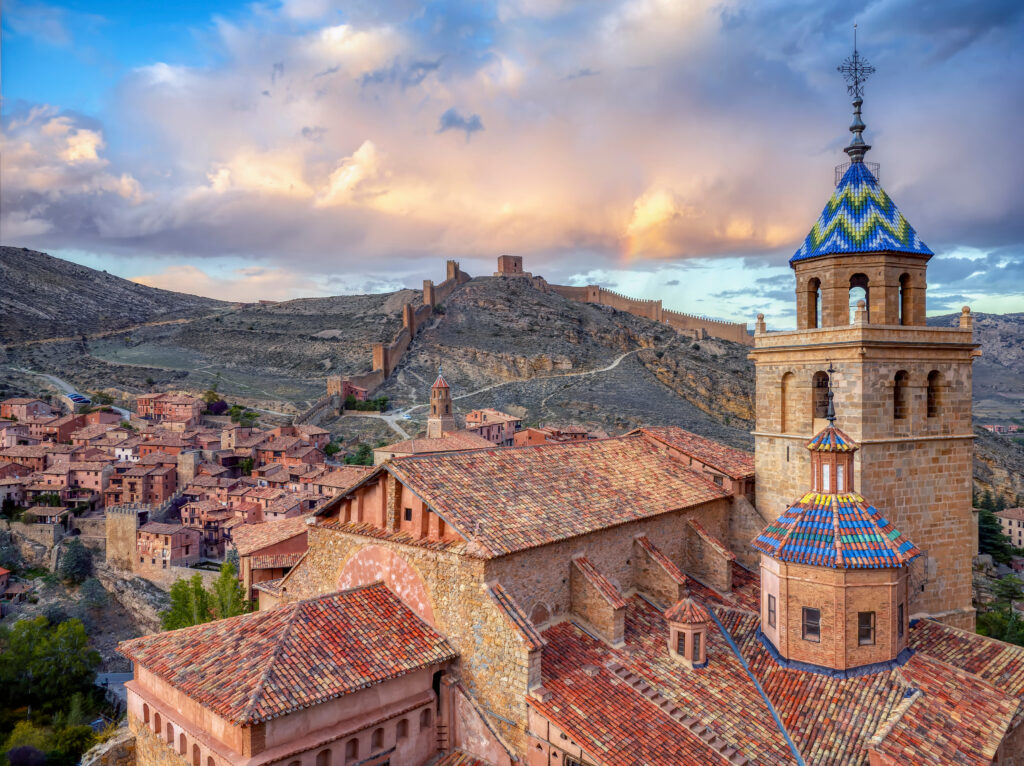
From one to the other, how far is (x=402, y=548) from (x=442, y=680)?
8.45ft

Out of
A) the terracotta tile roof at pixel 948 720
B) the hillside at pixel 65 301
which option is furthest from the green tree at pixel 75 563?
the hillside at pixel 65 301

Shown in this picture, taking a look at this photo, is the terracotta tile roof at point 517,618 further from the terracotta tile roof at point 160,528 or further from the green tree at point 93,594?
the green tree at point 93,594

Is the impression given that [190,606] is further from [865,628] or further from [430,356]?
[430,356]

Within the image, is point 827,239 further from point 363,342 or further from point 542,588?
point 363,342

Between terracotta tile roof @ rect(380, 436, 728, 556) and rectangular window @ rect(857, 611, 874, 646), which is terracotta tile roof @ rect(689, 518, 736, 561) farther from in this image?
rectangular window @ rect(857, 611, 874, 646)

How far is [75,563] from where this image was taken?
4869cm

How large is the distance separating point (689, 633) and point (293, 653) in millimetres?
7497

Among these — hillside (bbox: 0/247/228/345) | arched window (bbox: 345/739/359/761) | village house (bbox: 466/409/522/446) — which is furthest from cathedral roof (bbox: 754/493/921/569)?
hillside (bbox: 0/247/228/345)

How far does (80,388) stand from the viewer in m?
85.2

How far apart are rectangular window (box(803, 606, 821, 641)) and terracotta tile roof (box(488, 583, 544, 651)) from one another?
5739mm

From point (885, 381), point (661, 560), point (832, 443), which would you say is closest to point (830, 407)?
point (832, 443)

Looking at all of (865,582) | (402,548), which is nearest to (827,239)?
(865,582)

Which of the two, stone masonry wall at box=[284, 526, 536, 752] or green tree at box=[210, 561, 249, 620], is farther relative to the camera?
green tree at box=[210, 561, 249, 620]

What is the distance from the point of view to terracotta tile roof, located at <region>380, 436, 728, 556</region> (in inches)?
501
